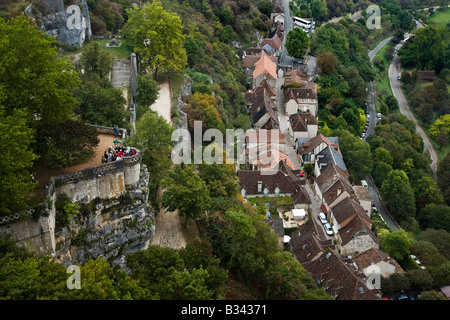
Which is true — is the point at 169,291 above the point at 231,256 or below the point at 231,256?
above

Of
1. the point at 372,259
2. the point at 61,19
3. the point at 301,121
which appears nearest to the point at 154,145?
the point at 372,259

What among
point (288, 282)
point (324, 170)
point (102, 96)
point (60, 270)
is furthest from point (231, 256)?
point (324, 170)

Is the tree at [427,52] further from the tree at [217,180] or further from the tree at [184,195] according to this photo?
the tree at [184,195]

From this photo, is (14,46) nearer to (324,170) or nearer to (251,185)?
(251,185)

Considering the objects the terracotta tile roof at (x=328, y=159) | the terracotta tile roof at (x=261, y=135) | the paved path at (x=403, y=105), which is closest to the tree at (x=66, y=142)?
the terracotta tile roof at (x=261, y=135)

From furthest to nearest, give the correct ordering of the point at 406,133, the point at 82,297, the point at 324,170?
the point at 406,133, the point at 324,170, the point at 82,297
